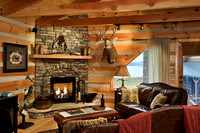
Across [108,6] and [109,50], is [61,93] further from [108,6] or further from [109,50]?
[108,6]

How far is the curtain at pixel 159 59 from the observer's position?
5438 mm

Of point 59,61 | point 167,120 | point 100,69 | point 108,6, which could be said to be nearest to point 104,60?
point 100,69

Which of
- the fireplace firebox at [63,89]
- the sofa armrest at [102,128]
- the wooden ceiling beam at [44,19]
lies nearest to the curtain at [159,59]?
the fireplace firebox at [63,89]

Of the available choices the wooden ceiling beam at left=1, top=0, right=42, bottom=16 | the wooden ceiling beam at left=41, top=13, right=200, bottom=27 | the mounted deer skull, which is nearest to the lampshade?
the mounted deer skull

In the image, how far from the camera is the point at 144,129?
7.11ft

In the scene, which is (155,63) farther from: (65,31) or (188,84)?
(65,31)

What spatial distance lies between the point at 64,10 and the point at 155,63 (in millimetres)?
3228

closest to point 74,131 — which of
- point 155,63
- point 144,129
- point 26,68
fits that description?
point 144,129

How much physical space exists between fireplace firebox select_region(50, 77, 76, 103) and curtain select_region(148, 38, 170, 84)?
2.54 meters

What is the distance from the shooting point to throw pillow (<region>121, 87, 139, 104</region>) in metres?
4.88

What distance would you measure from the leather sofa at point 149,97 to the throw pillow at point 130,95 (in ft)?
0.40

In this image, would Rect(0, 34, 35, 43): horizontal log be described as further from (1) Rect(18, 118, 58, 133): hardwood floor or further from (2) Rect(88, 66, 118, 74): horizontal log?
(2) Rect(88, 66, 118, 74): horizontal log

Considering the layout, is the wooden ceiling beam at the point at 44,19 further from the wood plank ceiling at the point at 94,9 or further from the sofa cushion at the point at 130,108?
the sofa cushion at the point at 130,108

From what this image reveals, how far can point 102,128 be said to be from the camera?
6.29 feet
